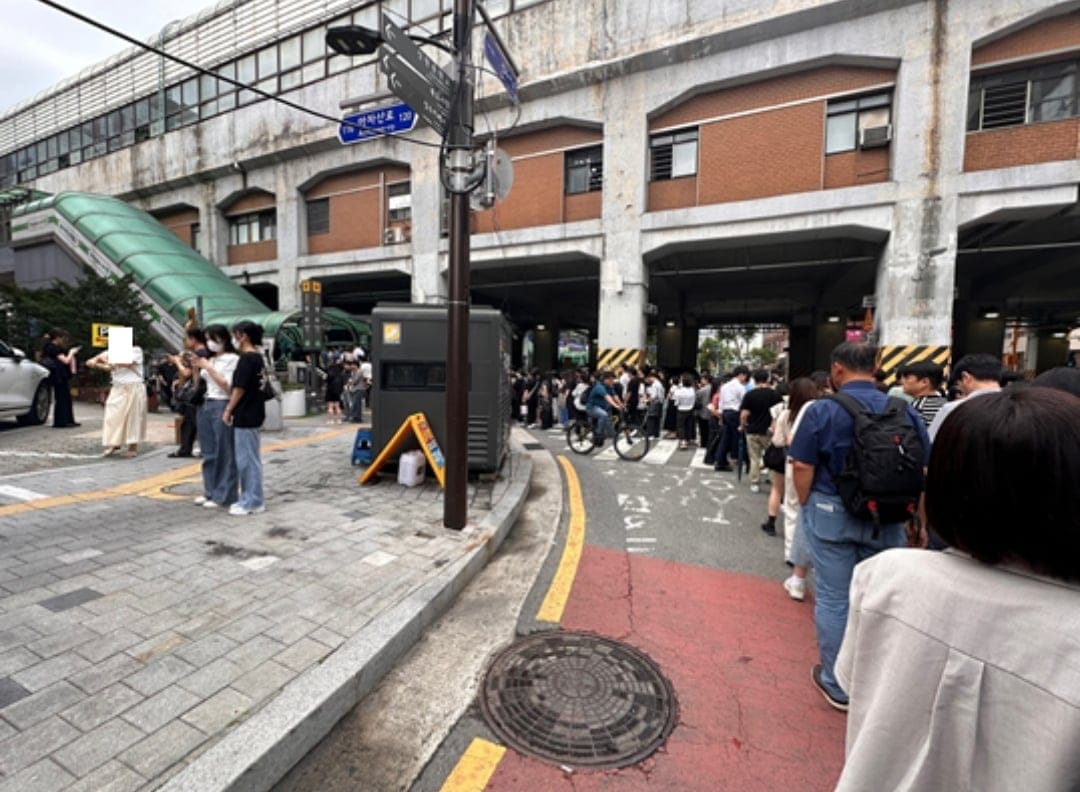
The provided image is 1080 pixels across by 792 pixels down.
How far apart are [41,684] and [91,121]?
38.8 m

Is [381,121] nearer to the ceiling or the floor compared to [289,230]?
nearer to the floor

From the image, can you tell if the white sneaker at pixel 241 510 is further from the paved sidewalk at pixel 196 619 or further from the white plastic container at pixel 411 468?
the white plastic container at pixel 411 468

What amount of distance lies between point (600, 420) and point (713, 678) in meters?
7.61

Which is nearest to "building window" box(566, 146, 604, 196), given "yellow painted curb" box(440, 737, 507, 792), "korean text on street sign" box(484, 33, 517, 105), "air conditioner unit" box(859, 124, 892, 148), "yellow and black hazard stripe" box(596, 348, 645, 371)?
"yellow and black hazard stripe" box(596, 348, 645, 371)

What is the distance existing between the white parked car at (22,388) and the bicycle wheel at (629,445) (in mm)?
10567

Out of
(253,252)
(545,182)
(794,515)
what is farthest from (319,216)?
(794,515)

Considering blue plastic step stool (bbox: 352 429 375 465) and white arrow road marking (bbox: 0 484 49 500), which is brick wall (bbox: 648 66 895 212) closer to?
blue plastic step stool (bbox: 352 429 375 465)

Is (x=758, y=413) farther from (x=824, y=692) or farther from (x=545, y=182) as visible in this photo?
(x=545, y=182)

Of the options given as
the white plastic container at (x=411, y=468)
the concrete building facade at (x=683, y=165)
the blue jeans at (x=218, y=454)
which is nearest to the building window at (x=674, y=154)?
the concrete building facade at (x=683, y=165)

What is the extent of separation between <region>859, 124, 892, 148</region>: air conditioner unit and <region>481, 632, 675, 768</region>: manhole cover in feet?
48.4

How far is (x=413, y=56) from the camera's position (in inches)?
164

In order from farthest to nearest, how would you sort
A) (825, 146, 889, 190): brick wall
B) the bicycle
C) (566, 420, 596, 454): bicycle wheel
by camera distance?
(825, 146, 889, 190): brick wall, (566, 420, 596, 454): bicycle wheel, the bicycle

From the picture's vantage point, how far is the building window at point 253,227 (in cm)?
2377

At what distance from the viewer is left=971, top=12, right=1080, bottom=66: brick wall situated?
1131 centimetres
